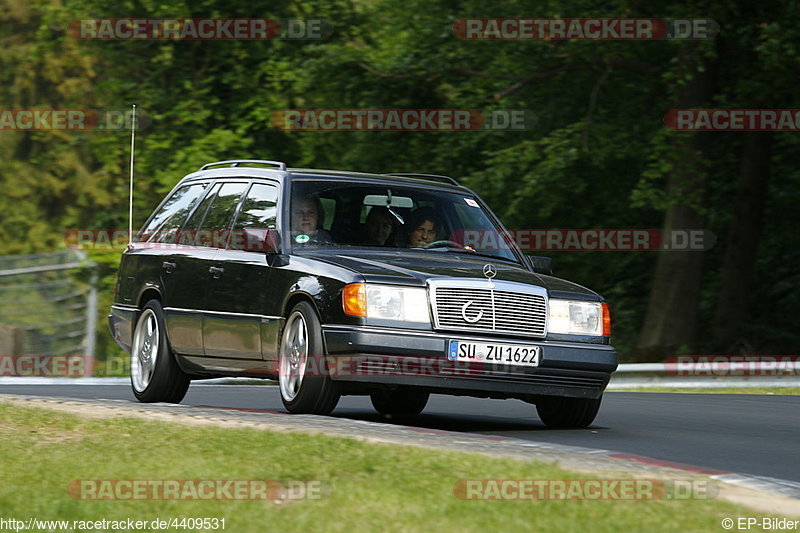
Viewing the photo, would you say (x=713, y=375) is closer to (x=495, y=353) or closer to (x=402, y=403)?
(x=402, y=403)

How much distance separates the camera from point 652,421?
12.0 m

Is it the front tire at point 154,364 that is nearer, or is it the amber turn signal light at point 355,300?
the amber turn signal light at point 355,300

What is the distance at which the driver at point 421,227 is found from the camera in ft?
36.8

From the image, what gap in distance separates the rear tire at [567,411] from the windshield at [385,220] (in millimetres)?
1159

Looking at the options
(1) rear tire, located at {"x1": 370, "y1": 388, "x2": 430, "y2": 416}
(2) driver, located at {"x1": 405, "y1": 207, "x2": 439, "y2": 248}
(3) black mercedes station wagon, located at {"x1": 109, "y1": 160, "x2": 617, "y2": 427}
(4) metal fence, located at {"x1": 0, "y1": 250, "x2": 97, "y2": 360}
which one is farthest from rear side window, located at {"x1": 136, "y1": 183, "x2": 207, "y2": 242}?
(4) metal fence, located at {"x1": 0, "y1": 250, "x2": 97, "y2": 360}

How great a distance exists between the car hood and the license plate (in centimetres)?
47

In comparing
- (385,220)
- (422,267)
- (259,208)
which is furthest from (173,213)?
(422,267)

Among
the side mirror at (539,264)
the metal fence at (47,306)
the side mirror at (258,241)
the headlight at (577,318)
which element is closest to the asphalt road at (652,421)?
the headlight at (577,318)

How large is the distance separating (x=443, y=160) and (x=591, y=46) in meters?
3.84

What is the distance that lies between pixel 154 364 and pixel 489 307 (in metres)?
3.29

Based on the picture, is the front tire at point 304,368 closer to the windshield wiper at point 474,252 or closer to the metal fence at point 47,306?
the windshield wiper at point 474,252

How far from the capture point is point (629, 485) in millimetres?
6773

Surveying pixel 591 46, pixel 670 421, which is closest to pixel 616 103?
pixel 591 46

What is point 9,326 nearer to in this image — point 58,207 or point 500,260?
point 500,260
